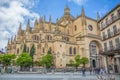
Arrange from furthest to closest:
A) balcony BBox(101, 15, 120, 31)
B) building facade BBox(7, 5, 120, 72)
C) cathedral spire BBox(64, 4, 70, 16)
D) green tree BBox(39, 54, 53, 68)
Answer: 1. cathedral spire BBox(64, 4, 70, 16)
2. building facade BBox(7, 5, 120, 72)
3. green tree BBox(39, 54, 53, 68)
4. balcony BBox(101, 15, 120, 31)

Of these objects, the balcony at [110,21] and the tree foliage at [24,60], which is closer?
the balcony at [110,21]

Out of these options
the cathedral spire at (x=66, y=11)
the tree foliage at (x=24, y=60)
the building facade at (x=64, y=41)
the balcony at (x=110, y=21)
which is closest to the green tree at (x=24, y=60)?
the tree foliage at (x=24, y=60)

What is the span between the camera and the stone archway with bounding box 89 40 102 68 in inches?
1975

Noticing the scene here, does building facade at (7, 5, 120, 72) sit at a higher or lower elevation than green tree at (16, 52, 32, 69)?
higher

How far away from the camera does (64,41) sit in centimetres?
4634

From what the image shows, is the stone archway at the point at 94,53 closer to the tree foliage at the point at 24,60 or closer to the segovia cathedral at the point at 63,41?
the segovia cathedral at the point at 63,41

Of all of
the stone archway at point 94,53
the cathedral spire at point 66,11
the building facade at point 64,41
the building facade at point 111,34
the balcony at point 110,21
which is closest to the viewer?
the building facade at point 111,34

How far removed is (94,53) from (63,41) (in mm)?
14483

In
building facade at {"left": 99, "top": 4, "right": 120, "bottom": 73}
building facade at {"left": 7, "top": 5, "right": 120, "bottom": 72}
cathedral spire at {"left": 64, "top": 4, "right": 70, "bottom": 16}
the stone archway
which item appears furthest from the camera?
cathedral spire at {"left": 64, "top": 4, "right": 70, "bottom": 16}

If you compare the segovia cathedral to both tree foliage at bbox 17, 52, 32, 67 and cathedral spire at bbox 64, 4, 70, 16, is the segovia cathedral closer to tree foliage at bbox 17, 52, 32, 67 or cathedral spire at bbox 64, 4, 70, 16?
tree foliage at bbox 17, 52, 32, 67

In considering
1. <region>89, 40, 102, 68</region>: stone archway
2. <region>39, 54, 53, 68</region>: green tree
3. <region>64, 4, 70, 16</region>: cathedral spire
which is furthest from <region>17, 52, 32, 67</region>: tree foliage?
<region>64, 4, 70, 16</region>: cathedral spire

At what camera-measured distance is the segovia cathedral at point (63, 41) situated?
4584 cm

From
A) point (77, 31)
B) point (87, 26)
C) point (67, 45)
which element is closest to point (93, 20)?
point (87, 26)

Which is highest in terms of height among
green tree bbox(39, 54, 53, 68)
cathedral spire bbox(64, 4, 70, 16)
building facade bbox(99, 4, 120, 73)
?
cathedral spire bbox(64, 4, 70, 16)
